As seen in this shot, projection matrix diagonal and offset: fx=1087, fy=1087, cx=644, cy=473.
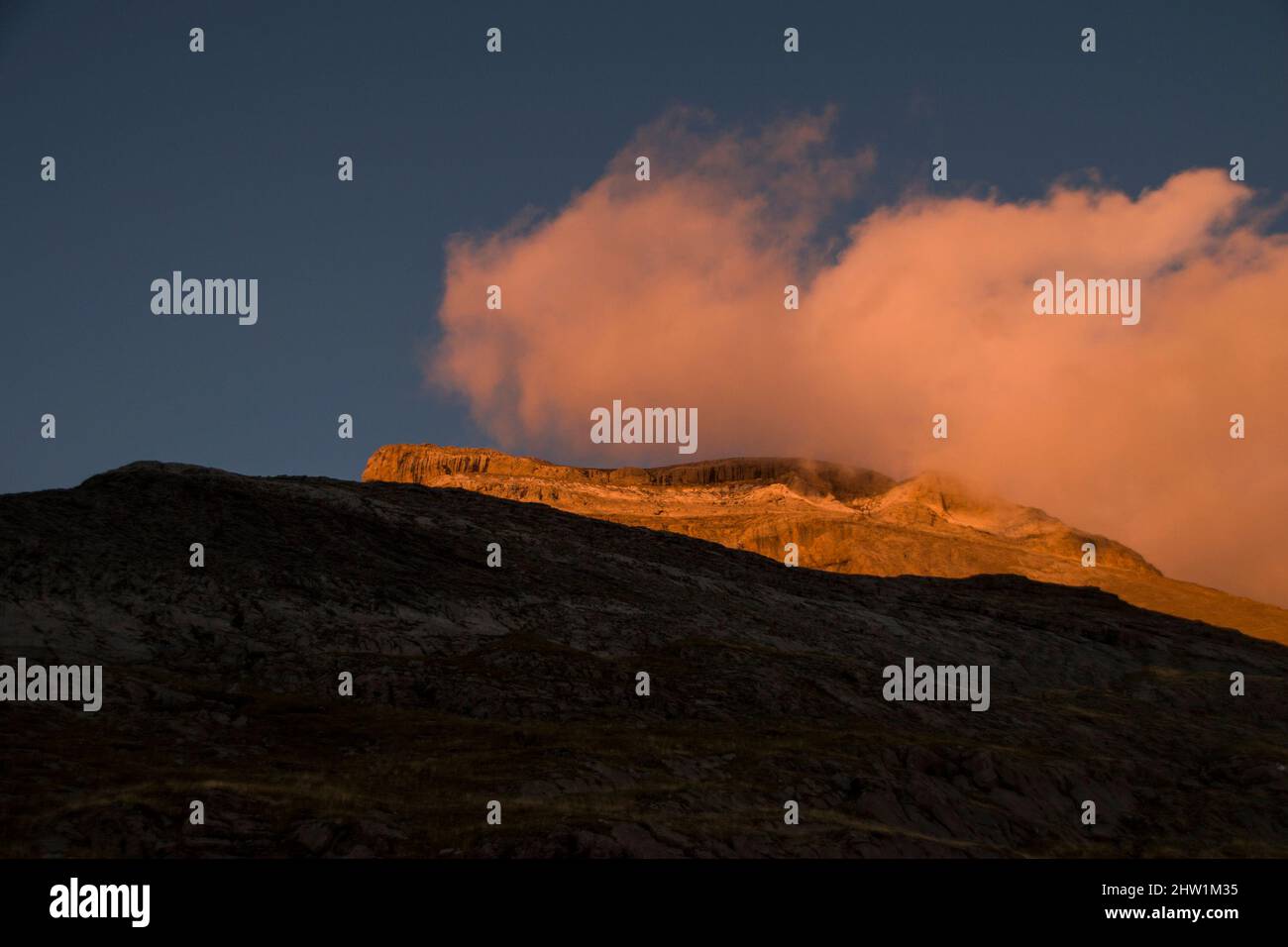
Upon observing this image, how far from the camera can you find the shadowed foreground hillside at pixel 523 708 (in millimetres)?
32281

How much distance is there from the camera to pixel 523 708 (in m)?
49.9

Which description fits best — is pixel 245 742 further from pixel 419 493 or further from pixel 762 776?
pixel 419 493

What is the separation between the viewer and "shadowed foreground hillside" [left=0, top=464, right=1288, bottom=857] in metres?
32.3

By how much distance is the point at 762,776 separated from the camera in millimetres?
40562
